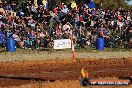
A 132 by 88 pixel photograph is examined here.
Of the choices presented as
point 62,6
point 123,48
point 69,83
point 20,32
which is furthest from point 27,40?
point 69,83

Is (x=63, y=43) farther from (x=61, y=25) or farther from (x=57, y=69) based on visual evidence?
(x=61, y=25)

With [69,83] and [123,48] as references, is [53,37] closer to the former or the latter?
[123,48]

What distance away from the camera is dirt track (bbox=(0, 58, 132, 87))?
18.5 metres

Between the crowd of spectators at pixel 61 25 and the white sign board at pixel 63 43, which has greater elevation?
the crowd of spectators at pixel 61 25

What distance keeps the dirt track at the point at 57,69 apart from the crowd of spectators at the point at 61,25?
14.5 feet

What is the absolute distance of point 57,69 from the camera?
21.7 m

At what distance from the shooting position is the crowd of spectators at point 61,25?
28.6m

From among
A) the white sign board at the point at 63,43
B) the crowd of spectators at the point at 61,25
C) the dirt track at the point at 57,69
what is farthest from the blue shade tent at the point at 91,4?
the dirt track at the point at 57,69

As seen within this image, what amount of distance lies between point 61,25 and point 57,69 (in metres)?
8.62

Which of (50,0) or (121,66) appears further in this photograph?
(50,0)

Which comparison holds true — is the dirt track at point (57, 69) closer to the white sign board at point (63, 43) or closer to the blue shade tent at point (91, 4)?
the white sign board at point (63, 43)

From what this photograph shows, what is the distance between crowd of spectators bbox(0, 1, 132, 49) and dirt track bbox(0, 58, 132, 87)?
4.41 m

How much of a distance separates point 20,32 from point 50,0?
18.8ft

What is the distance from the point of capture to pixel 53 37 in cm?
2891
